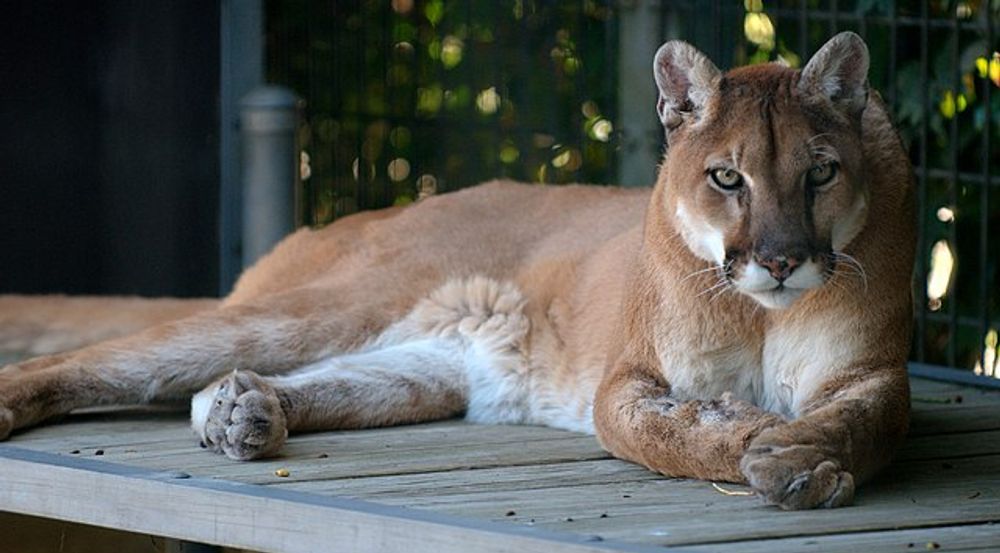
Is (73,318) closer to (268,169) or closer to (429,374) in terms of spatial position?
(268,169)

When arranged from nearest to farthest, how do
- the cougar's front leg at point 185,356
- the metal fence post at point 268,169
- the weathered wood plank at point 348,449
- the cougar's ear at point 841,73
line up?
1. the cougar's ear at point 841,73
2. the weathered wood plank at point 348,449
3. the cougar's front leg at point 185,356
4. the metal fence post at point 268,169

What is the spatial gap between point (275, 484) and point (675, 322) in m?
0.96

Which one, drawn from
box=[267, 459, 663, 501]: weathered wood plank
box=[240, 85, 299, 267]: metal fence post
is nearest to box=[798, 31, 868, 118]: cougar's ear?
box=[267, 459, 663, 501]: weathered wood plank

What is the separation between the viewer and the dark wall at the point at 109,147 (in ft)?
21.5

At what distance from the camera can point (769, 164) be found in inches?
154

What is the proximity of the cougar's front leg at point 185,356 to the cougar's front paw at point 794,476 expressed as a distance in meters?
1.56

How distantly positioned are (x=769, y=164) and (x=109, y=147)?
11.4 ft

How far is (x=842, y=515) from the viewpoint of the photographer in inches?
147

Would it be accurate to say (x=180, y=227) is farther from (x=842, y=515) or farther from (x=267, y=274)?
(x=842, y=515)

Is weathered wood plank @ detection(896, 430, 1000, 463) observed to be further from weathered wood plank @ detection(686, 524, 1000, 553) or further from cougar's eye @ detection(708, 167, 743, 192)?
cougar's eye @ detection(708, 167, 743, 192)

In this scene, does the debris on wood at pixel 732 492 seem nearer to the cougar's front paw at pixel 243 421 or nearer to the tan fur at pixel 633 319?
the tan fur at pixel 633 319

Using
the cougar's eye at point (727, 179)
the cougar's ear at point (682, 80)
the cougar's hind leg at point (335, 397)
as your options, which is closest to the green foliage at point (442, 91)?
the cougar's hind leg at point (335, 397)

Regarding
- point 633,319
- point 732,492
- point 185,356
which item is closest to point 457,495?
point 732,492

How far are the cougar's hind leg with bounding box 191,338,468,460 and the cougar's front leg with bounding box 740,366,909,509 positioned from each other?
3.90 feet
